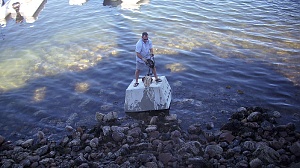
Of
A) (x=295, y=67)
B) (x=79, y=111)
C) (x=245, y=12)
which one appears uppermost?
(x=245, y=12)

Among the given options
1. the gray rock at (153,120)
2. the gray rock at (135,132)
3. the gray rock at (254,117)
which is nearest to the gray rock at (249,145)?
the gray rock at (254,117)

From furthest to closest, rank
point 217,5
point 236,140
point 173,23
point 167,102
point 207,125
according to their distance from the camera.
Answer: point 217,5
point 173,23
point 167,102
point 207,125
point 236,140

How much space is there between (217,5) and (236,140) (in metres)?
13.3

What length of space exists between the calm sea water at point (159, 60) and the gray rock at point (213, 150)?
5.82ft

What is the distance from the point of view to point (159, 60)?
45.6ft

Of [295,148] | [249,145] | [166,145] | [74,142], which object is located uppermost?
[295,148]

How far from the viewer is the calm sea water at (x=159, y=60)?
35.0 ft

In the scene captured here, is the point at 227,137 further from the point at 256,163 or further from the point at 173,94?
the point at 173,94

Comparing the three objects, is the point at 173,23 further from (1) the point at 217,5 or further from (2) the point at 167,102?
(2) the point at 167,102

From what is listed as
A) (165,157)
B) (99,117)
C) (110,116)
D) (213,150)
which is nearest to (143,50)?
(110,116)

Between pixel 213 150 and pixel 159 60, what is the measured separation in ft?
22.4

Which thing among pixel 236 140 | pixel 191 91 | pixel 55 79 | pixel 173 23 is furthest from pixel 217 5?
pixel 236 140

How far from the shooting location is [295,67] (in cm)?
1237

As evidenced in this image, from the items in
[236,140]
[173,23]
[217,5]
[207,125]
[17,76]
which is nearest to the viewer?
[236,140]
